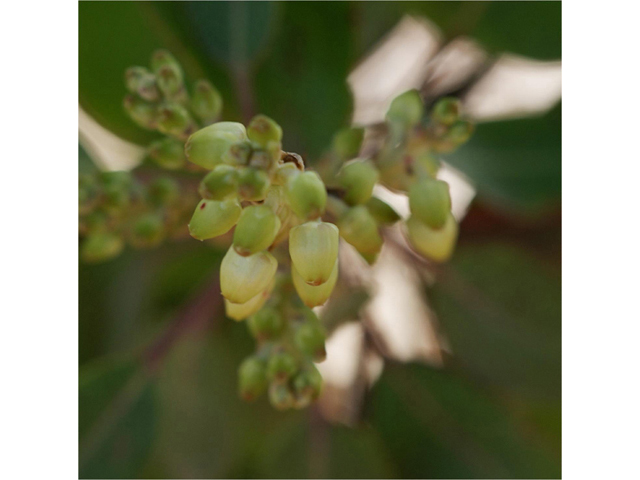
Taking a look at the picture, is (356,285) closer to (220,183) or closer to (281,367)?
(281,367)

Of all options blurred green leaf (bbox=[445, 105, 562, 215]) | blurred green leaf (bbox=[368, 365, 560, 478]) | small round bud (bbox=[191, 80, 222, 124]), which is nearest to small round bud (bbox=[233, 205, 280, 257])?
small round bud (bbox=[191, 80, 222, 124])

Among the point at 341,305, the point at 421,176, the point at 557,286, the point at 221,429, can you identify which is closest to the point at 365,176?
the point at 421,176

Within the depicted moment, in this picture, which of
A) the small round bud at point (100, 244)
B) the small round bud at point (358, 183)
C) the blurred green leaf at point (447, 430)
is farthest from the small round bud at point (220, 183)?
the blurred green leaf at point (447, 430)

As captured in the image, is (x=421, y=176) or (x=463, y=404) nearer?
(x=421, y=176)

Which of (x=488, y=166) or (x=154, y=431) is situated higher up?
(x=488, y=166)

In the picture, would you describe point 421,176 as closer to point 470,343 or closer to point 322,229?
point 322,229

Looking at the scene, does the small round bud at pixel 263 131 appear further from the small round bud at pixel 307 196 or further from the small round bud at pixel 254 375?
the small round bud at pixel 254 375
